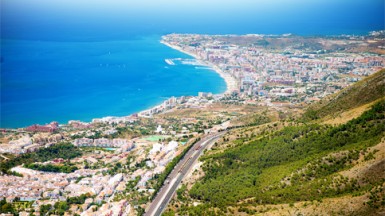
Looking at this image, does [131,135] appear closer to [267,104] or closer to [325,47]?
[267,104]

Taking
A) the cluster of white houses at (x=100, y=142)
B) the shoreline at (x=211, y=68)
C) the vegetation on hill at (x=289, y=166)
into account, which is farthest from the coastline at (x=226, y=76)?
the vegetation on hill at (x=289, y=166)

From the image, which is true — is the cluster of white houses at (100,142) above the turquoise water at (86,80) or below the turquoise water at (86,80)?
below

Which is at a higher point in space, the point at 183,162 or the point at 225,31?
the point at 225,31

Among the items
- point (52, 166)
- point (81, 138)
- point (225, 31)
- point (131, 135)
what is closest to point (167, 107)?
point (131, 135)

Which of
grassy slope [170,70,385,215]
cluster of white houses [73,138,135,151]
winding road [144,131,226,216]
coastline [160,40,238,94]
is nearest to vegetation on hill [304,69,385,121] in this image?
grassy slope [170,70,385,215]

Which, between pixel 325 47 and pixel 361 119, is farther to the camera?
pixel 325 47

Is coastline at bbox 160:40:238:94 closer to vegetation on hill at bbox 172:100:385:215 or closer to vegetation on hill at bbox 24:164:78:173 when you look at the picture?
vegetation on hill at bbox 24:164:78:173

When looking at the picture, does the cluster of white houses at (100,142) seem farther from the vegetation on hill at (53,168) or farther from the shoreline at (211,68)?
the shoreline at (211,68)
